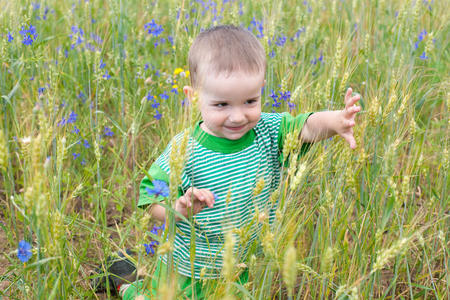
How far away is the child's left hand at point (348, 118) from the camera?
4.71 ft

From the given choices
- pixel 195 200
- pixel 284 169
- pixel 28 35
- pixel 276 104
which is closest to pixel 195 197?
pixel 195 200

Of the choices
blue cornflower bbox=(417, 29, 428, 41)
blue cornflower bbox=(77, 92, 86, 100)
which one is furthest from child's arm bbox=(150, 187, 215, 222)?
blue cornflower bbox=(417, 29, 428, 41)

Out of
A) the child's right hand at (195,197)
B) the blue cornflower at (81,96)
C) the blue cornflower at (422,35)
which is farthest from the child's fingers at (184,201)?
the blue cornflower at (422,35)

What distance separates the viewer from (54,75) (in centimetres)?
156

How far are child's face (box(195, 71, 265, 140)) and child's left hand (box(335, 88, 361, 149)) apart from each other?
253mm

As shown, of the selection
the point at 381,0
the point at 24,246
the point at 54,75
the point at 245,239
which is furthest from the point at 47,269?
the point at 381,0

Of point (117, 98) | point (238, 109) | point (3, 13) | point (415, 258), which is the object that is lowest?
point (415, 258)

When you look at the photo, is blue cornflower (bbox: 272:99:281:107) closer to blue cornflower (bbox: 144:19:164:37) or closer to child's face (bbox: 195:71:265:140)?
child's face (bbox: 195:71:265:140)

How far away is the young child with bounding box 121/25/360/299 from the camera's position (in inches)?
58.1

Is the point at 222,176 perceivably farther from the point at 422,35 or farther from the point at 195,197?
the point at 422,35

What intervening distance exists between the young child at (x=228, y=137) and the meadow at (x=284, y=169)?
83 millimetres

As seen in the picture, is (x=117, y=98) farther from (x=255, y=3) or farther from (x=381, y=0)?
(x=381, y=0)

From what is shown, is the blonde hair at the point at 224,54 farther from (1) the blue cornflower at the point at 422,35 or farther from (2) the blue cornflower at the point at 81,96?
(1) the blue cornflower at the point at 422,35

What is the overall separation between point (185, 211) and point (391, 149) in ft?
1.80
